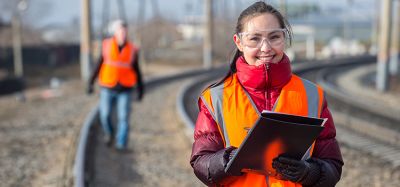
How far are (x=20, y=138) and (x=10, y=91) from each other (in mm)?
21675

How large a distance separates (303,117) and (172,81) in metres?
23.6

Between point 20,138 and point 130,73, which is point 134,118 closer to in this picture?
point 20,138

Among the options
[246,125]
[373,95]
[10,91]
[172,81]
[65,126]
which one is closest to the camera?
[246,125]

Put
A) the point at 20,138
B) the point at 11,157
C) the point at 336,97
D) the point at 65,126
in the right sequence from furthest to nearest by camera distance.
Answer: the point at 336,97 < the point at 65,126 < the point at 20,138 < the point at 11,157

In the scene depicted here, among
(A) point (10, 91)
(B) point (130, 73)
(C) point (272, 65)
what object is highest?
(C) point (272, 65)

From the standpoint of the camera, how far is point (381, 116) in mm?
13023

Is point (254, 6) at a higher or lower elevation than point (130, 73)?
higher

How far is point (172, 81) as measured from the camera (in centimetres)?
2598

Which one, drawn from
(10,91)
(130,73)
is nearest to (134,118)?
(130,73)

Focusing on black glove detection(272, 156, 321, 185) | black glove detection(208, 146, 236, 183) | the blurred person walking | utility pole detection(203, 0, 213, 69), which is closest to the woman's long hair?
black glove detection(208, 146, 236, 183)

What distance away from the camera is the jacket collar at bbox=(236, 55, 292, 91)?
2.58 meters

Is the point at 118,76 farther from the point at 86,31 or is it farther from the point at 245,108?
the point at 86,31

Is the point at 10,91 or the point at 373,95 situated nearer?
the point at 373,95

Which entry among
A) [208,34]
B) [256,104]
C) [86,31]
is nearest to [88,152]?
[256,104]
